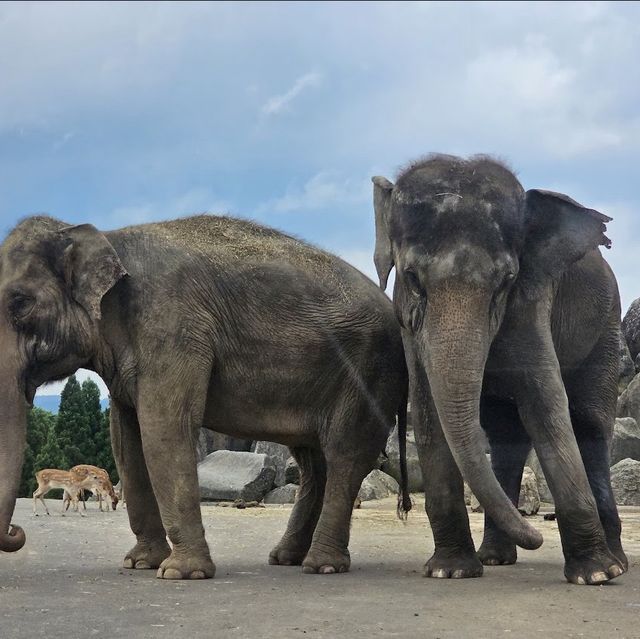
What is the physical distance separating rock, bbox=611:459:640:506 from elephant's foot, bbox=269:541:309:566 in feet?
35.0

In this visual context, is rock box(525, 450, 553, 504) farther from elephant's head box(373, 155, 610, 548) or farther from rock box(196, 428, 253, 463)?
elephant's head box(373, 155, 610, 548)

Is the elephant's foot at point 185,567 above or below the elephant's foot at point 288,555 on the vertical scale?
below

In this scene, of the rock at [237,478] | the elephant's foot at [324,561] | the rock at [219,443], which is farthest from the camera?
the rock at [219,443]

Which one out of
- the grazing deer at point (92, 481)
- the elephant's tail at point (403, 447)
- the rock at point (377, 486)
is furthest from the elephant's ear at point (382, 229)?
the grazing deer at point (92, 481)

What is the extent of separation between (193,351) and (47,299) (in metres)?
1.06

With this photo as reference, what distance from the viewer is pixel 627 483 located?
18.4 m

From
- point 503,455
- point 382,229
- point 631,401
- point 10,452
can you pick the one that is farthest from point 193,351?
point 631,401

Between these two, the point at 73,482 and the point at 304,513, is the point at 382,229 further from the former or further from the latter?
the point at 73,482

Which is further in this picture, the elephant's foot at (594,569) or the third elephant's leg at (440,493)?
the third elephant's leg at (440,493)

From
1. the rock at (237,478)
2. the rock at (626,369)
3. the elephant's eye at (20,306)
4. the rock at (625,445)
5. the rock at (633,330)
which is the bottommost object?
the rock at (237,478)

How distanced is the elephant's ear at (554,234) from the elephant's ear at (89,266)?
274 centimetres

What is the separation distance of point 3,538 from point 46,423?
4450 centimetres

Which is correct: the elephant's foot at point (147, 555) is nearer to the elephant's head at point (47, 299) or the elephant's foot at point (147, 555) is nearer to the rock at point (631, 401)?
the elephant's head at point (47, 299)

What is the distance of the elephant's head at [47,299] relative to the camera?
7648 mm
